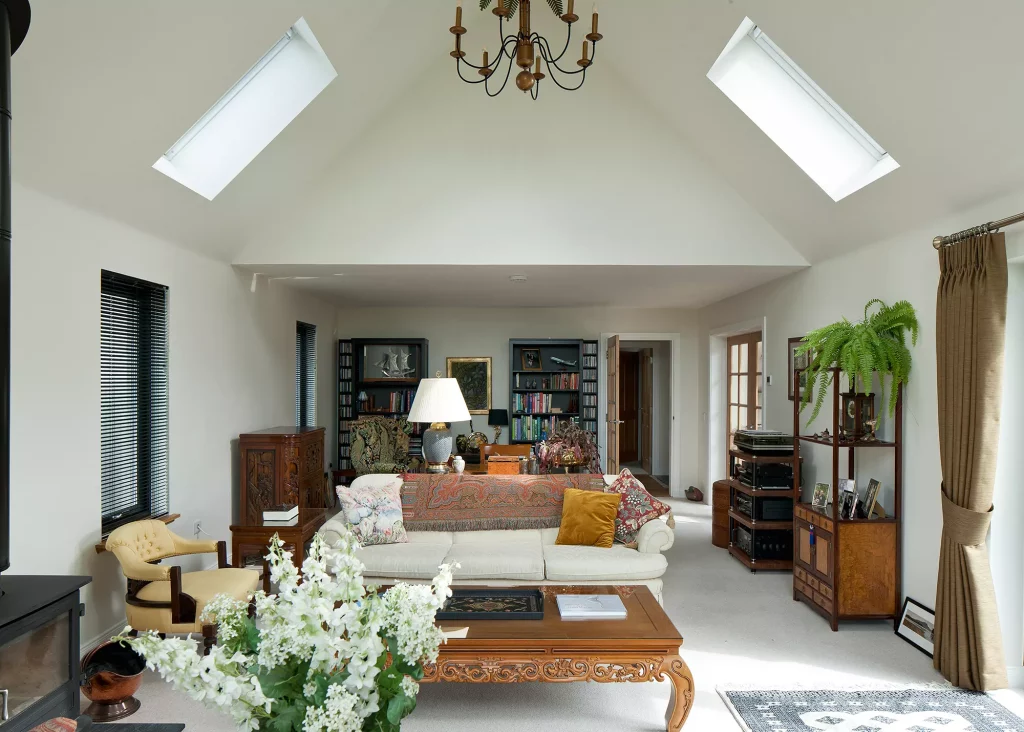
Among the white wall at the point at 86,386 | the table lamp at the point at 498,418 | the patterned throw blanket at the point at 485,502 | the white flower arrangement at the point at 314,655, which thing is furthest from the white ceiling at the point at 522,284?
the white flower arrangement at the point at 314,655

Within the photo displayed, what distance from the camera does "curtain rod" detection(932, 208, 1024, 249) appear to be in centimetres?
328

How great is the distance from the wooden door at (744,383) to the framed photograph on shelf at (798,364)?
92 cm

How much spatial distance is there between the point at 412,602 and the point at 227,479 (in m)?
4.87

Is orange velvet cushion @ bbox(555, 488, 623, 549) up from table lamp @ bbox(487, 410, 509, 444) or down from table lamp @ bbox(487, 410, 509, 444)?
down

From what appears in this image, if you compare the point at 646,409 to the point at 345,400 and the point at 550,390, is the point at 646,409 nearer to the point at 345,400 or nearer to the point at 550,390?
the point at 550,390

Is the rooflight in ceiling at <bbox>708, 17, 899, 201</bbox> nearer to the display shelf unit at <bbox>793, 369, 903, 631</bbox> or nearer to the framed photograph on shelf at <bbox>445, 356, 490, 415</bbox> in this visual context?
the display shelf unit at <bbox>793, 369, 903, 631</bbox>

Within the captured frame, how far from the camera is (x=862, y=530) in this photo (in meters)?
4.39

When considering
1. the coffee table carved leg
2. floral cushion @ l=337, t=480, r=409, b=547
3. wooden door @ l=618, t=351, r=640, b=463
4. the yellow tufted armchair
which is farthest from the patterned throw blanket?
wooden door @ l=618, t=351, r=640, b=463

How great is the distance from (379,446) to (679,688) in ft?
17.9

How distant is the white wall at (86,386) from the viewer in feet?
11.1

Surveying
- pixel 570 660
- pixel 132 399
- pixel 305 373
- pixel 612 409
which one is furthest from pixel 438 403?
pixel 612 409

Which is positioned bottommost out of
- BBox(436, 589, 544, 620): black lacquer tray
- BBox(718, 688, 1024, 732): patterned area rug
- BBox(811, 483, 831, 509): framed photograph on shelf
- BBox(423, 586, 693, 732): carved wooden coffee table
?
BBox(718, 688, 1024, 732): patterned area rug

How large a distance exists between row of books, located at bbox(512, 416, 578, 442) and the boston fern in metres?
4.98

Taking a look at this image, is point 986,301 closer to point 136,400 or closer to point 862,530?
point 862,530
